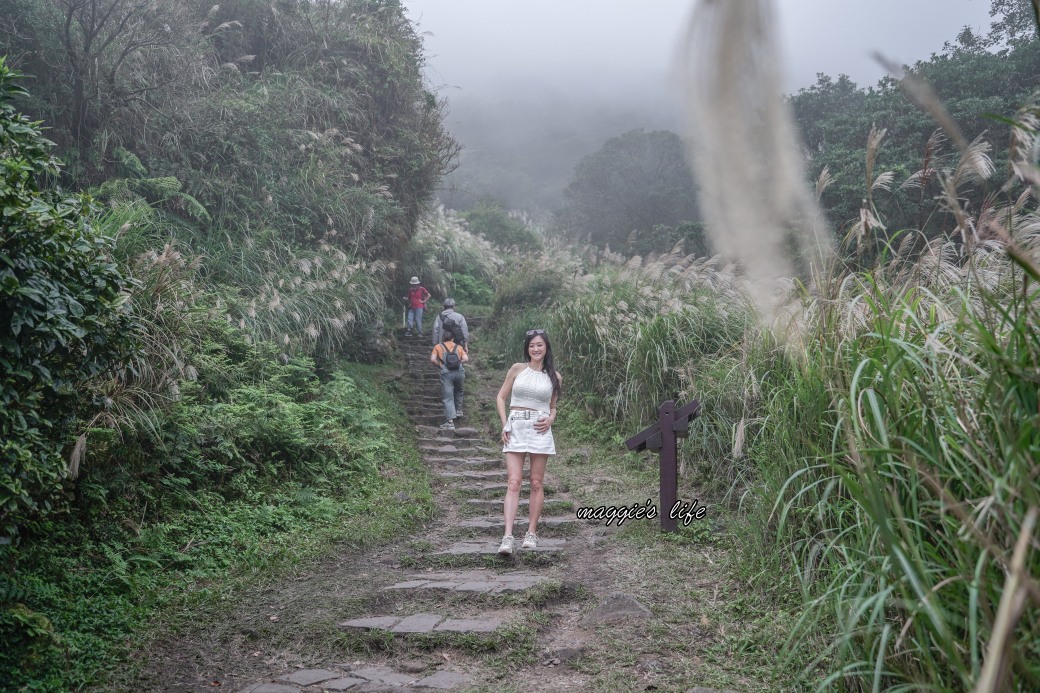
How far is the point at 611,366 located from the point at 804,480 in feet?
17.4

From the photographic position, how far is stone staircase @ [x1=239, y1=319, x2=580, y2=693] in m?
3.45

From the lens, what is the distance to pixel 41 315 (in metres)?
3.14

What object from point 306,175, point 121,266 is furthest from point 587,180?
point 121,266

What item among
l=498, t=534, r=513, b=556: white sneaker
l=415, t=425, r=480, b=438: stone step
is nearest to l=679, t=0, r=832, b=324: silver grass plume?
l=498, t=534, r=513, b=556: white sneaker

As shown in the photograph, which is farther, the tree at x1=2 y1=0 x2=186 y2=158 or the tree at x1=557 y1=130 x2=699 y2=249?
the tree at x1=557 y1=130 x2=699 y2=249

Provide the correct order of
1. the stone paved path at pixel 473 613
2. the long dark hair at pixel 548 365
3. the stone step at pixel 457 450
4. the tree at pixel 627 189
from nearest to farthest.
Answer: the stone paved path at pixel 473 613, the long dark hair at pixel 548 365, the stone step at pixel 457 450, the tree at pixel 627 189

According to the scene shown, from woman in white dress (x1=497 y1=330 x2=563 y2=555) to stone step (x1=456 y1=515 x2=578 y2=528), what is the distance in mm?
663

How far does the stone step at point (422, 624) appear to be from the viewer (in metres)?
3.84

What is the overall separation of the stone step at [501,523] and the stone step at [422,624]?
2007 mm

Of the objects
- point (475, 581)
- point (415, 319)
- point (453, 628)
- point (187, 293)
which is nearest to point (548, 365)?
point (475, 581)

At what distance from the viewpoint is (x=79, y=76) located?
28.4 feet

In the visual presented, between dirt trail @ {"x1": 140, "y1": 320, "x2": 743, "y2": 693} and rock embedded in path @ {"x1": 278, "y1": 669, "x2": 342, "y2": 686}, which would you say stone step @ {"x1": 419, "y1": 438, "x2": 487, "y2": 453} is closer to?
dirt trail @ {"x1": 140, "y1": 320, "x2": 743, "y2": 693}

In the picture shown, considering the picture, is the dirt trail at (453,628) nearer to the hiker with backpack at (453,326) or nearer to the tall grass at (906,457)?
the tall grass at (906,457)

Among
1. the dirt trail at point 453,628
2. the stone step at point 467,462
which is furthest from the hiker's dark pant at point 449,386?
the dirt trail at point 453,628
